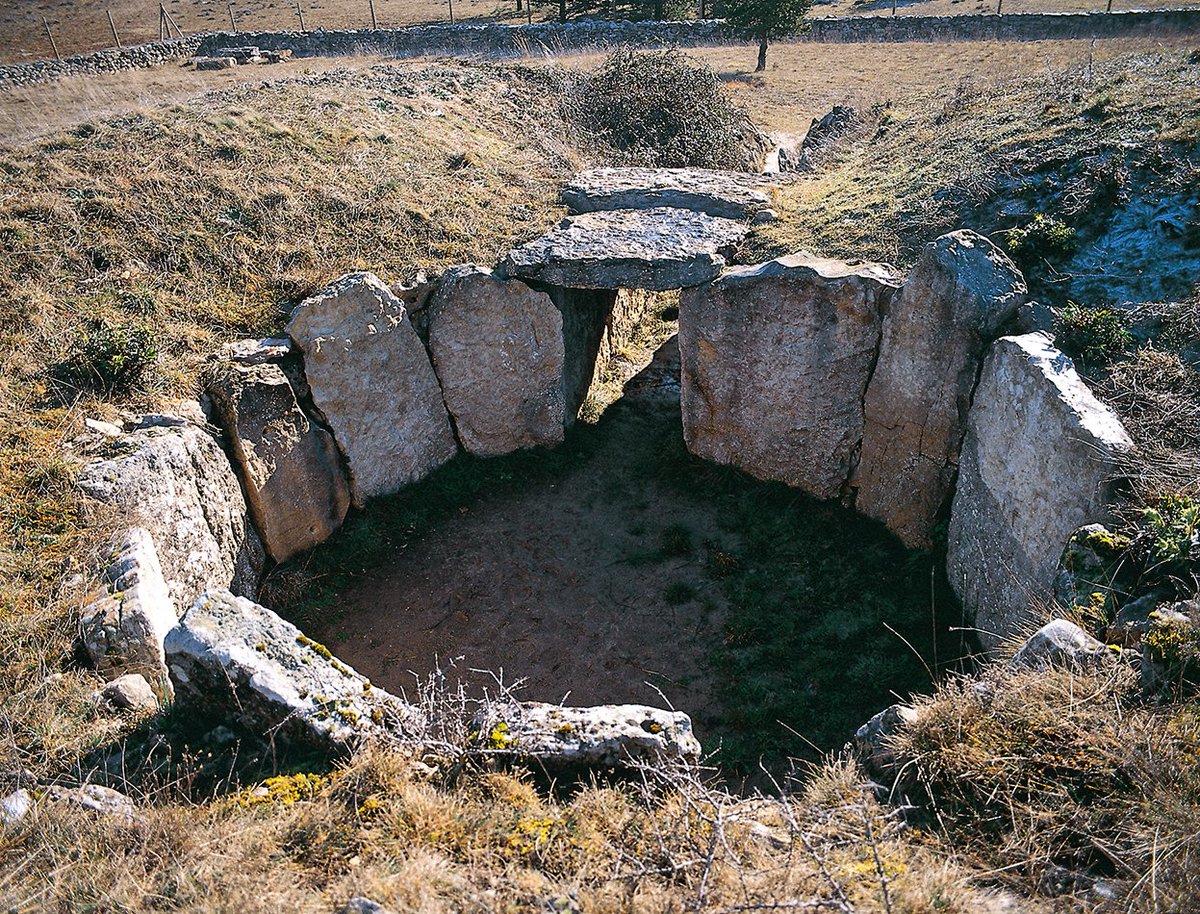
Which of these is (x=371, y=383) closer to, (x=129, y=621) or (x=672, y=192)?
(x=129, y=621)

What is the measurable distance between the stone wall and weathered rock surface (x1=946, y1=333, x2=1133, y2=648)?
16.8 metres

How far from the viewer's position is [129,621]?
574 cm

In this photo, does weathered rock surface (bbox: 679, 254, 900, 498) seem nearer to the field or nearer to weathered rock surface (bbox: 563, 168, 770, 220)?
weathered rock surface (bbox: 563, 168, 770, 220)

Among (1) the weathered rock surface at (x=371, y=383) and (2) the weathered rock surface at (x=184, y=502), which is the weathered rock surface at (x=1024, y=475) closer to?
(1) the weathered rock surface at (x=371, y=383)

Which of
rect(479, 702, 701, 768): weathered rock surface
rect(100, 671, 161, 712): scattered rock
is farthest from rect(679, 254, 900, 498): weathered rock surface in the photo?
rect(100, 671, 161, 712): scattered rock

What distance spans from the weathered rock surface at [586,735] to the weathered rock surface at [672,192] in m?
7.38

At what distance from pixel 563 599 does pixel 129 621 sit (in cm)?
424

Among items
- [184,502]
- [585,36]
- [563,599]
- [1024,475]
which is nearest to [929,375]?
[1024,475]

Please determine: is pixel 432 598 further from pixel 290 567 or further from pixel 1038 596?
pixel 1038 596

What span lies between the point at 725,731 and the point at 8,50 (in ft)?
112

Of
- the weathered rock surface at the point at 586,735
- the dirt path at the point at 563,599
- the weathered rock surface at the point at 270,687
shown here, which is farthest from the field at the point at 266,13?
the weathered rock surface at the point at 586,735

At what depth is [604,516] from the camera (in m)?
9.93

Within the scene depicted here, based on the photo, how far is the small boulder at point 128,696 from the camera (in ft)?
17.1

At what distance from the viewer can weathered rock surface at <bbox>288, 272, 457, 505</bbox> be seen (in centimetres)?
894
